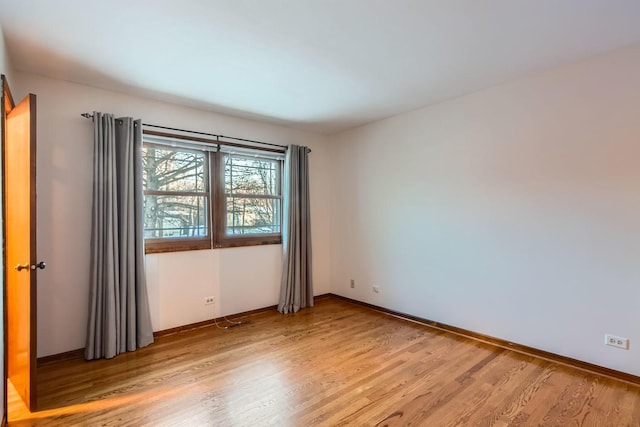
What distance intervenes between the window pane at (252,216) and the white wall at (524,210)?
135cm

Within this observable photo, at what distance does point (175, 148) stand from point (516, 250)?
362 cm

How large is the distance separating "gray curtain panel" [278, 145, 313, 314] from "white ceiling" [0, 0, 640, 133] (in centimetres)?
122

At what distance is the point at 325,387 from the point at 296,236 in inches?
87.2

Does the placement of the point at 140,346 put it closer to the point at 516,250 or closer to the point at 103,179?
the point at 103,179

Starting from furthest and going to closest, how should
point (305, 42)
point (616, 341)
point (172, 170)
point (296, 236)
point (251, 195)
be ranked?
point (296, 236) < point (251, 195) < point (172, 170) < point (616, 341) < point (305, 42)

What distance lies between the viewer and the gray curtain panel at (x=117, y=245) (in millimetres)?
2883

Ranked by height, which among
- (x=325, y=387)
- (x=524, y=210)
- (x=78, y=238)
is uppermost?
(x=524, y=210)

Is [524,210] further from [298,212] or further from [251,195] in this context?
[251,195]

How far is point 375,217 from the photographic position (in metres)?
4.28

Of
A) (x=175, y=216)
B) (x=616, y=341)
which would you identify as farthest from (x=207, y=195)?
(x=616, y=341)

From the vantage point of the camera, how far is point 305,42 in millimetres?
2289

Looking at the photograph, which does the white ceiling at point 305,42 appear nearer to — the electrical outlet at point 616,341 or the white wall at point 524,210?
the white wall at point 524,210

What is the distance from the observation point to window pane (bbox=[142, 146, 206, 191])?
3346 mm

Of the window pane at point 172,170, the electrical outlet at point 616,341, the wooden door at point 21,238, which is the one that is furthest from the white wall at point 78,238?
the electrical outlet at point 616,341
